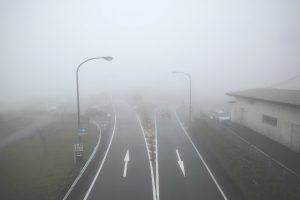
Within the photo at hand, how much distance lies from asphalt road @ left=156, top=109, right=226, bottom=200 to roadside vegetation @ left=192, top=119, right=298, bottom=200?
176 cm

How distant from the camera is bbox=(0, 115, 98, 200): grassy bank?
50.2 feet

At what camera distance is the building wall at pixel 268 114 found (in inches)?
854

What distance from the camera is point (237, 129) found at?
3003 centimetres

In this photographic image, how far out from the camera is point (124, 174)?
61.9 feet

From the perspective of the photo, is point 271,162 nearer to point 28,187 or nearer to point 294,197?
point 294,197

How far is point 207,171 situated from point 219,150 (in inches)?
158

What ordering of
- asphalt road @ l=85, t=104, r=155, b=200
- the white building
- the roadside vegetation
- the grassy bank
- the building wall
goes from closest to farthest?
the roadside vegetation < the grassy bank < asphalt road @ l=85, t=104, r=155, b=200 < the white building < the building wall

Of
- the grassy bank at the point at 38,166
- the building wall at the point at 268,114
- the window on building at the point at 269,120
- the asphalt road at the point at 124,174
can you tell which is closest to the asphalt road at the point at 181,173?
the asphalt road at the point at 124,174

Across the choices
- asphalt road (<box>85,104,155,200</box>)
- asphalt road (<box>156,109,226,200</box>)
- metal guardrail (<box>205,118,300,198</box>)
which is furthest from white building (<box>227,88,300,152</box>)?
asphalt road (<box>85,104,155,200</box>)

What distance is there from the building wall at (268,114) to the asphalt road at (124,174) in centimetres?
1444

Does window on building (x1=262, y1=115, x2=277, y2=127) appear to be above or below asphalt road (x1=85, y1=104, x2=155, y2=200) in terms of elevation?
above

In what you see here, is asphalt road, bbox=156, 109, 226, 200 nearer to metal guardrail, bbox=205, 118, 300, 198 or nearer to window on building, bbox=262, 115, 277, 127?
metal guardrail, bbox=205, 118, 300, 198

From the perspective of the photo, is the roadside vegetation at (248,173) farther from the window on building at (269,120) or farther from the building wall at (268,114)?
the window on building at (269,120)

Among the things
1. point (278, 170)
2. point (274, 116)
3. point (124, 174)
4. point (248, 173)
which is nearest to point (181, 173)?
point (124, 174)
